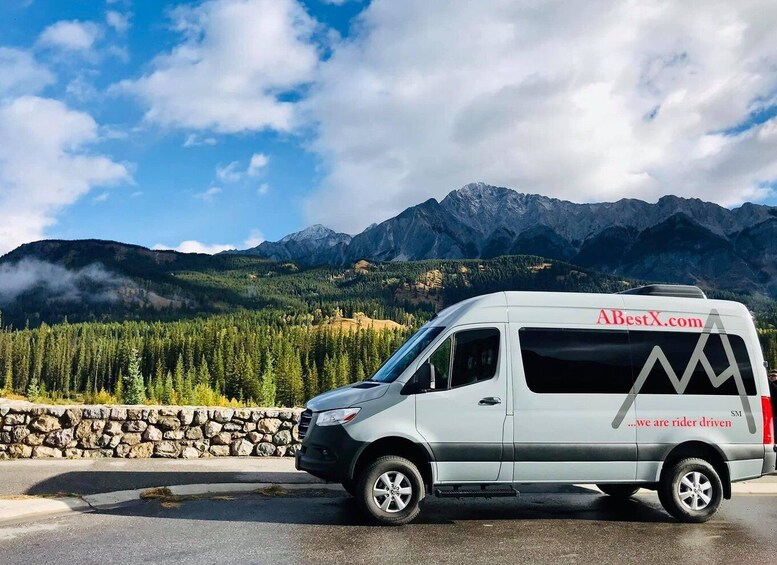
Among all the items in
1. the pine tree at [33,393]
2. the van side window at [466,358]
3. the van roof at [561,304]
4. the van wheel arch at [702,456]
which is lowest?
the pine tree at [33,393]

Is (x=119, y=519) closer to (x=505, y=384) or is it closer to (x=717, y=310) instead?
(x=505, y=384)

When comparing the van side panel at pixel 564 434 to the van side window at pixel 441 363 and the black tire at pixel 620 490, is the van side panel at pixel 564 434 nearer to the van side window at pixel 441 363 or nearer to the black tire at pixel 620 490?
the van side window at pixel 441 363

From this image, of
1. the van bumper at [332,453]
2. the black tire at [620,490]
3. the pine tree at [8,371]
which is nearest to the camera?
the van bumper at [332,453]

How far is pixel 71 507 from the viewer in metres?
8.75

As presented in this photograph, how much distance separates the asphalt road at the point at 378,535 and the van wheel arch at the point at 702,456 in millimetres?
609

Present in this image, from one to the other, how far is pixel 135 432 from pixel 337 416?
6.02 meters

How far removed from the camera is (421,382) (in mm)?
8344

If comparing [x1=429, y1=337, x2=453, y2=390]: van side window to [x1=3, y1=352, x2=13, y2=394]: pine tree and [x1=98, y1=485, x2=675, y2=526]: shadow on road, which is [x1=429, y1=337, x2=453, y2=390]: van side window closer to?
[x1=98, y1=485, x2=675, y2=526]: shadow on road

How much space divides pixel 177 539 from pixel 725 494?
7.63 meters

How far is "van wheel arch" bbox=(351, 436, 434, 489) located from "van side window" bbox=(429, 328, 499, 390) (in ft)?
2.85

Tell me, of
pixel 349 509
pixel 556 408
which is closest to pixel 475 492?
pixel 556 408

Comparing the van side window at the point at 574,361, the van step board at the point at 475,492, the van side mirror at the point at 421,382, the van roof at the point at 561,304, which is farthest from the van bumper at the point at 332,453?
the van side window at the point at 574,361

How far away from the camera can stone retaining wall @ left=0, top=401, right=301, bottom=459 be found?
12.0 meters

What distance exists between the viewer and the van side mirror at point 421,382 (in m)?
8.29
